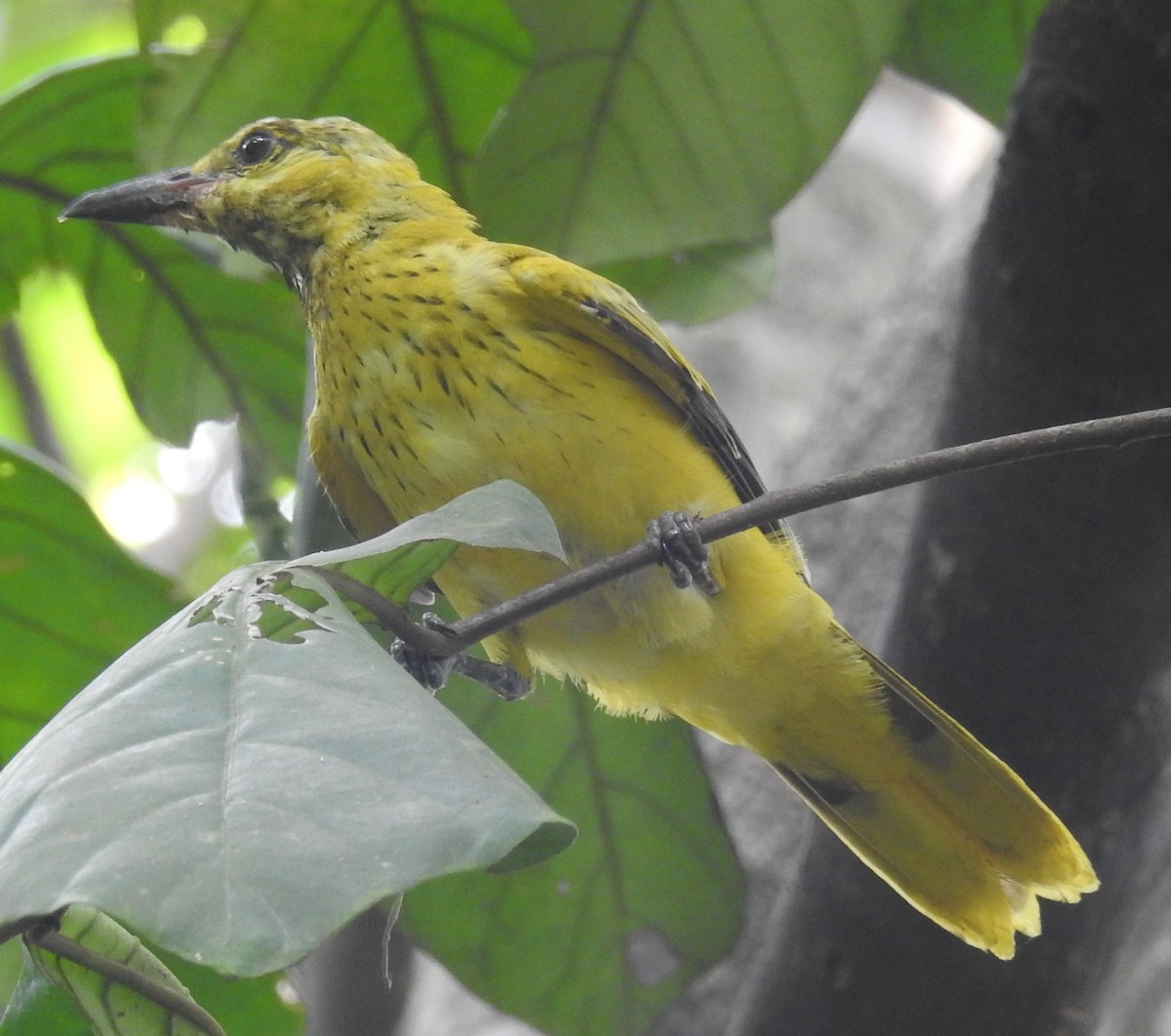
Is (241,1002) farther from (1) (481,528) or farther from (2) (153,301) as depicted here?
(2) (153,301)

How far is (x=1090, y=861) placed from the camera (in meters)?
2.09

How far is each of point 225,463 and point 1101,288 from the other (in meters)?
4.30

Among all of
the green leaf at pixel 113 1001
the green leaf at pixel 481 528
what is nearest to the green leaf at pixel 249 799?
the green leaf at pixel 481 528

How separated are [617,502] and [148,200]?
3.37ft

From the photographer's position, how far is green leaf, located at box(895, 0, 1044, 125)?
2.52 meters

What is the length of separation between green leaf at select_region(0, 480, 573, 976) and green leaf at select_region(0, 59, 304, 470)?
1608 mm

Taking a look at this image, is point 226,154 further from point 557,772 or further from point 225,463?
point 225,463

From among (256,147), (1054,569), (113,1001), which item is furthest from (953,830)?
(256,147)

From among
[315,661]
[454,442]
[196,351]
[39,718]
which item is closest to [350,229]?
[196,351]

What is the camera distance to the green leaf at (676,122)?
2.44 m

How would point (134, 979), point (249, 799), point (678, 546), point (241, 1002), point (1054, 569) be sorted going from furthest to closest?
point (678, 546) → point (1054, 569) → point (241, 1002) → point (134, 979) → point (249, 799)

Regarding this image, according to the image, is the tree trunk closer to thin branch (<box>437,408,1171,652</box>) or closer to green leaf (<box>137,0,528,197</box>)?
thin branch (<box>437,408,1171,652</box>)

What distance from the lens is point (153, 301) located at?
8.96ft

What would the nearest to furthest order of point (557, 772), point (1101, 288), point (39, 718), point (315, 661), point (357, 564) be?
1. point (315, 661)
2. point (357, 564)
3. point (1101, 288)
4. point (39, 718)
5. point (557, 772)
